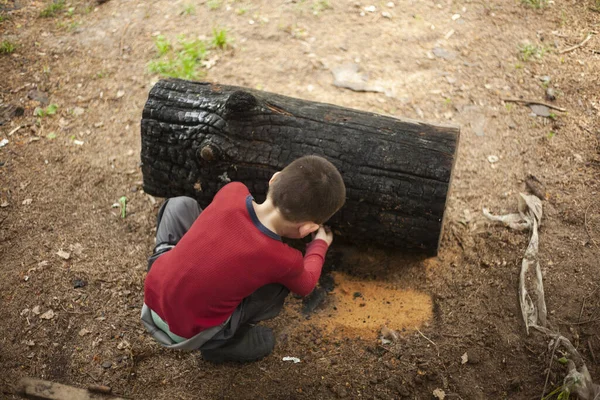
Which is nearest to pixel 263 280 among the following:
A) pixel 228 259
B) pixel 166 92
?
pixel 228 259

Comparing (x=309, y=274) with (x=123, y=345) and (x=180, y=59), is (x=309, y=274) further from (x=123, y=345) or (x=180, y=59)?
(x=180, y=59)

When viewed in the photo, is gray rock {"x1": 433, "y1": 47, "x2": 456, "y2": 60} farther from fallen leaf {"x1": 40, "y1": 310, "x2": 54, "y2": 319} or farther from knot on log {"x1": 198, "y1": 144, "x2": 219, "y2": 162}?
fallen leaf {"x1": 40, "y1": 310, "x2": 54, "y2": 319}

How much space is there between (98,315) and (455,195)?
8.96 feet

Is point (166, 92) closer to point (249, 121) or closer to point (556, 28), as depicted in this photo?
point (249, 121)

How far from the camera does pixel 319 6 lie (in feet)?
18.5

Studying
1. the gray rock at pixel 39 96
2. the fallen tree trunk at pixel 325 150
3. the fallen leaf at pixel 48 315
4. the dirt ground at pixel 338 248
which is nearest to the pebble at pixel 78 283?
the dirt ground at pixel 338 248

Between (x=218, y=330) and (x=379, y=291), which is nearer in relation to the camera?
(x=218, y=330)

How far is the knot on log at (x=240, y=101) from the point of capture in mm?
2936

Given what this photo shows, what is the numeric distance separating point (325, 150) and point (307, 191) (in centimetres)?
71

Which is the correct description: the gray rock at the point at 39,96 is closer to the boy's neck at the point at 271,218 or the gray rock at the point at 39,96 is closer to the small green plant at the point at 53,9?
the small green plant at the point at 53,9

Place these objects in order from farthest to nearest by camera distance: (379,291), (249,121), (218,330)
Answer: (379,291)
(249,121)
(218,330)

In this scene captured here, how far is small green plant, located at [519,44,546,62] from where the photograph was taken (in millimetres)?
4875

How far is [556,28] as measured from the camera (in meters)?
5.14

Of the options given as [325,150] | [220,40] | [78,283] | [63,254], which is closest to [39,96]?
[220,40]
